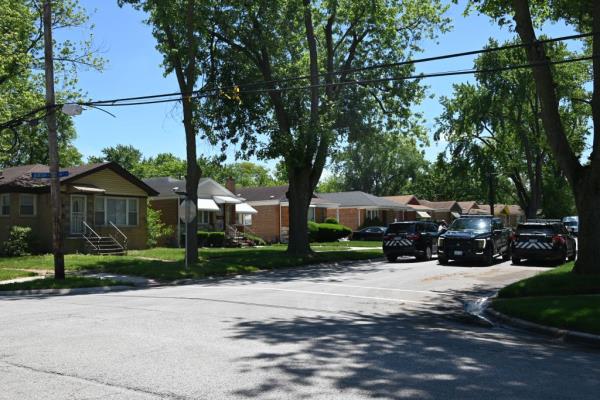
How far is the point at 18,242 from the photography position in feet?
91.1

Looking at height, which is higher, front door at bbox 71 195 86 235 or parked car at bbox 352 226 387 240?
front door at bbox 71 195 86 235

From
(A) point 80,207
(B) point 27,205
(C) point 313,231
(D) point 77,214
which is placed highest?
(B) point 27,205

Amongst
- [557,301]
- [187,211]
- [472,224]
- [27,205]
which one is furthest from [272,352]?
[27,205]

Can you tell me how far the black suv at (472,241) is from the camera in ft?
78.7

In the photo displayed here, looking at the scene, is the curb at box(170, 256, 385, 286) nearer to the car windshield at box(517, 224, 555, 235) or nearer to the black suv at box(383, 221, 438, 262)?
the black suv at box(383, 221, 438, 262)

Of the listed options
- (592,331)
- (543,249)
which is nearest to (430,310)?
(592,331)

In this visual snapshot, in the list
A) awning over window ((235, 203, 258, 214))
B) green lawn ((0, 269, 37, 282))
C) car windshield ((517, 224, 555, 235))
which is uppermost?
awning over window ((235, 203, 258, 214))

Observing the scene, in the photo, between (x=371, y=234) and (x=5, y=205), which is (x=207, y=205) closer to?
(x=5, y=205)

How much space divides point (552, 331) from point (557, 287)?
4.51m

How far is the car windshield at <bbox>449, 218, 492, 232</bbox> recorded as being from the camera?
25.0 m

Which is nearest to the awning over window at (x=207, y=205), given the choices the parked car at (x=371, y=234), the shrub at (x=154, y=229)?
the shrub at (x=154, y=229)

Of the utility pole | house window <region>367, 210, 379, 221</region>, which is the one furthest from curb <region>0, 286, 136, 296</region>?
house window <region>367, 210, 379, 221</region>

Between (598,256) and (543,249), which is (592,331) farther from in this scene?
(543,249)

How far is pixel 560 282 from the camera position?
1470cm
